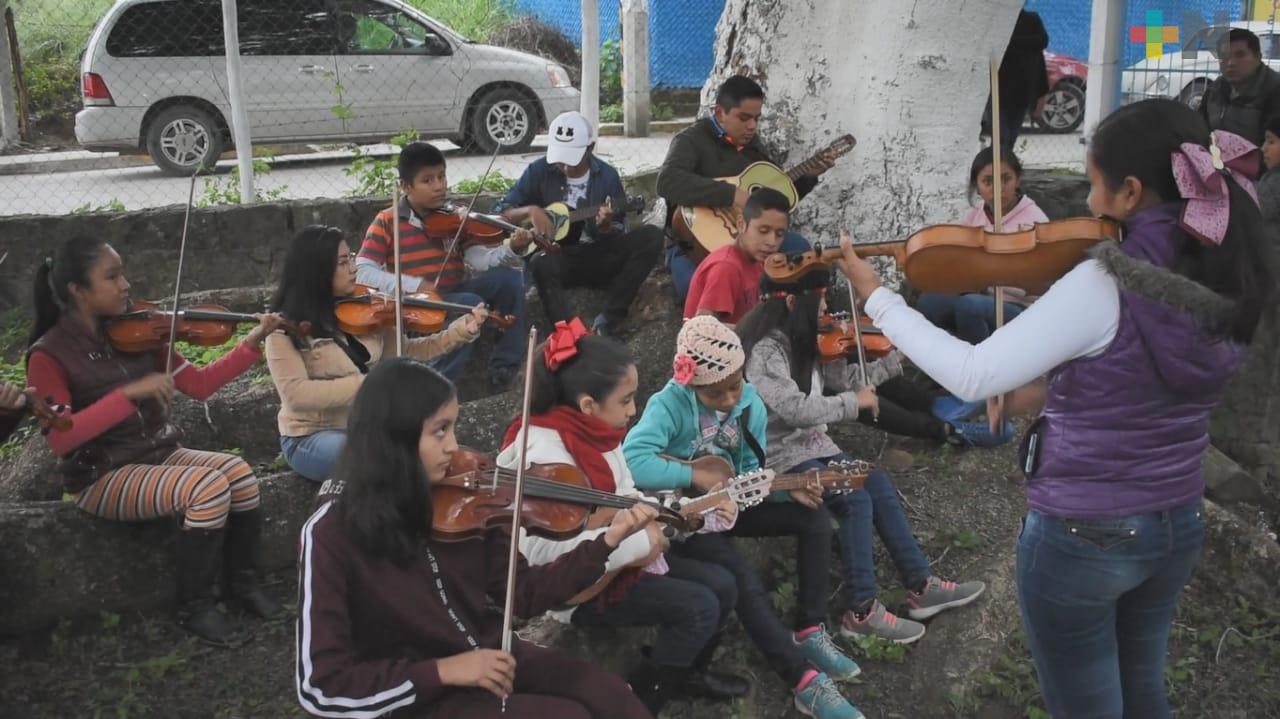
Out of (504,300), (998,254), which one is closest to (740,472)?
(998,254)

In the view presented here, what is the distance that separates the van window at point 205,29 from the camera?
7891 mm

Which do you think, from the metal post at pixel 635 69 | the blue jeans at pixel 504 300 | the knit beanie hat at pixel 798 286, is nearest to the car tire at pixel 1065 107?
the metal post at pixel 635 69

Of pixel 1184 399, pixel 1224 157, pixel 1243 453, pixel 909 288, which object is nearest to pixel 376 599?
pixel 1184 399

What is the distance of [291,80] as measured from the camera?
25.9 ft

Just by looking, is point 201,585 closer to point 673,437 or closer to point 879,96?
point 673,437

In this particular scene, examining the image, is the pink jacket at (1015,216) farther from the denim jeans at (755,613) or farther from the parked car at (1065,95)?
the parked car at (1065,95)

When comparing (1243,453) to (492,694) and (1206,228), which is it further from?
(492,694)

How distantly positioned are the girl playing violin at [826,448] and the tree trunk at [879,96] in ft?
4.92

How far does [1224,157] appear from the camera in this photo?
2.36 m

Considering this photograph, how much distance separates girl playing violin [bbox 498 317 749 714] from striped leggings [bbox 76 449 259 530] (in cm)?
93

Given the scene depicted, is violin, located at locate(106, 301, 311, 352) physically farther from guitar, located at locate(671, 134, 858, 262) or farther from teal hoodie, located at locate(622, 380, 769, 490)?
guitar, located at locate(671, 134, 858, 262)

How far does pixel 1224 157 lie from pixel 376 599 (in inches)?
74.9

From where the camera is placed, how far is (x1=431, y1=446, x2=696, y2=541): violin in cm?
233

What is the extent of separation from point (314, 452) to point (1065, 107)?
9.06 m
